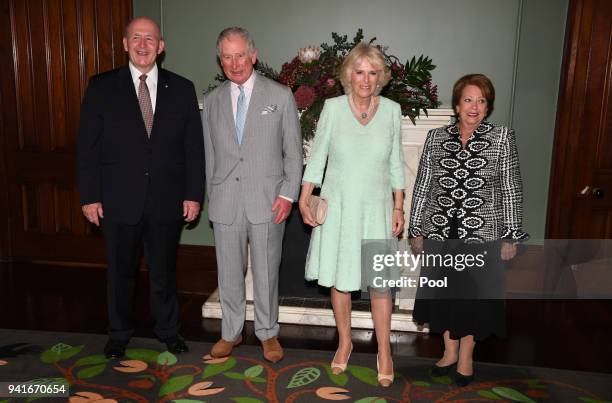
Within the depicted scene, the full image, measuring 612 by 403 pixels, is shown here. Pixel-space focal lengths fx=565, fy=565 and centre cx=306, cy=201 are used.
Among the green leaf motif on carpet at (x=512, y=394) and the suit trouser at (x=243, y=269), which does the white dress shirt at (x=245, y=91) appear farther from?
the green leaf motif on carpet at (x=512, y=394)

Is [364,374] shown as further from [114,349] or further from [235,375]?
[114,349]

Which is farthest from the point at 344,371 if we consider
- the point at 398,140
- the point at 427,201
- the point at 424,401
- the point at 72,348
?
the point at 72,348

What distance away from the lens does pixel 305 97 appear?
12.0ft

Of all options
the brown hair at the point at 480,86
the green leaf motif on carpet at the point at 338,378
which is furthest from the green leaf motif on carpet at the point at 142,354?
the brown hair at the point at 480,86

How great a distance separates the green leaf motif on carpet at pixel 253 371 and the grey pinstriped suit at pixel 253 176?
331 millimetres

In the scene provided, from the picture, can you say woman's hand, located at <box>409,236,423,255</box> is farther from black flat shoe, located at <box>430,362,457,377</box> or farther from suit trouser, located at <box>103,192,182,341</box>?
suit trouser, located at <box>103,192,182,341</box>

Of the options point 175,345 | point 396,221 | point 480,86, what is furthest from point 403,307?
point 480,86

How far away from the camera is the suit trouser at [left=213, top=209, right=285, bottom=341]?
10.2 ft

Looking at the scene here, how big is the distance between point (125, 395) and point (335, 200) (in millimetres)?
1462

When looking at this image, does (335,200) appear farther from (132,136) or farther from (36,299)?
(36,299)

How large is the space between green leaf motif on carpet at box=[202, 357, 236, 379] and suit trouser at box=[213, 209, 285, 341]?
14 cm

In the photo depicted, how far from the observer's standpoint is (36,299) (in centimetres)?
424

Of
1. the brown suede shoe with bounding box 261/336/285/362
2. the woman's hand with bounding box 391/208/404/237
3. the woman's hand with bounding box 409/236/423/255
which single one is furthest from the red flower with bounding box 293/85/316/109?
the brown suede shoe with bounding box 261/336/285/362

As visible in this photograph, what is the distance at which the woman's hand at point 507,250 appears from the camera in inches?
108
